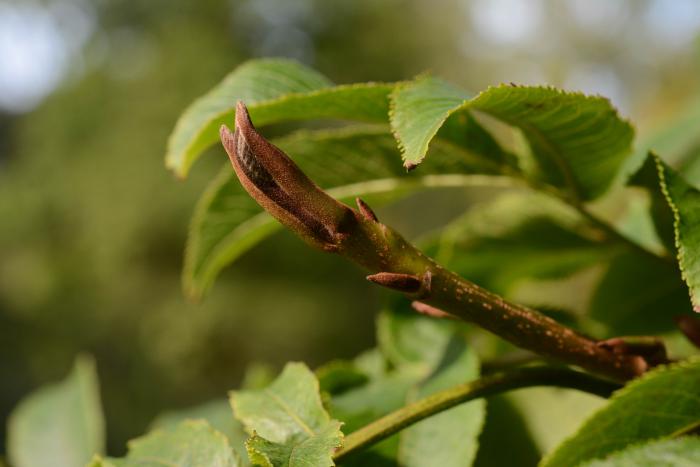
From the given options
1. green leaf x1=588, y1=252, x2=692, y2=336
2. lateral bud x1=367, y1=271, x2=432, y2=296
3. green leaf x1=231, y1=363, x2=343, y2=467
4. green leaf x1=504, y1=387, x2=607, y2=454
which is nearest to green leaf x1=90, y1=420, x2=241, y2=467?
green leaf x1=231, y1=363, x2=343, y2=467

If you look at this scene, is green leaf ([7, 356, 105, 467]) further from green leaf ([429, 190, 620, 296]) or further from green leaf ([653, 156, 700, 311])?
green leaf ([653, 156, 700, 311])

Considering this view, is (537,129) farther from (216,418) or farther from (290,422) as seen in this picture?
(216,418)

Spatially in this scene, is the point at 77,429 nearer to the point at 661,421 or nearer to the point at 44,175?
the point at 661,421

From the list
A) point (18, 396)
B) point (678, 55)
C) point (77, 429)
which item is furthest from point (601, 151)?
point (678, 55)

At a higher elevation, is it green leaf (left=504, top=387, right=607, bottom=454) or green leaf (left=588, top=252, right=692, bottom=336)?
green leaf (left=588, top=252, right=692, bottom=336)

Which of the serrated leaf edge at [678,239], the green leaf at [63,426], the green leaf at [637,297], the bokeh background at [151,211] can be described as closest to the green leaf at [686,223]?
the serrated leaf edge at [678,239]

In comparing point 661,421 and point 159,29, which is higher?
point 159,29
